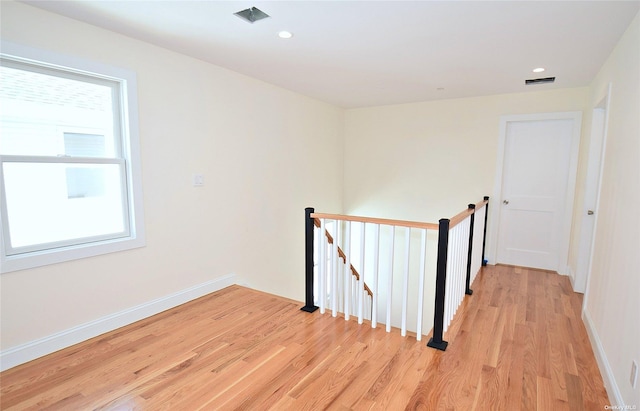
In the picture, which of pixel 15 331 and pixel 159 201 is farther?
pixel 159 201

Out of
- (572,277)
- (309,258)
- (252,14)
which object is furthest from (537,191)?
(252,14)

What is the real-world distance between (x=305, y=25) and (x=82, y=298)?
2.65 meters

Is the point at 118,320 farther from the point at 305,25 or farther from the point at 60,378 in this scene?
the point at 305,25

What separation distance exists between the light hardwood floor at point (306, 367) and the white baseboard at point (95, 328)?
0.20 ft

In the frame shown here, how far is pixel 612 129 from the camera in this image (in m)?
2.57

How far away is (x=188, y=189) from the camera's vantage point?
3.21m

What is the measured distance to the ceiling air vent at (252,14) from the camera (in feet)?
7.11

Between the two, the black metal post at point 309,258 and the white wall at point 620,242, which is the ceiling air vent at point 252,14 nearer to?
the black metal post at point 309,258

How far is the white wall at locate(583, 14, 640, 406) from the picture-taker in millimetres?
1753

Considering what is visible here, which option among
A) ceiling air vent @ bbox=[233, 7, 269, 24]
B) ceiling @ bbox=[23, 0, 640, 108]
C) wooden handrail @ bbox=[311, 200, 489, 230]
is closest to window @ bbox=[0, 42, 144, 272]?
ceiling @ bbox=[23, 0, 640, 108]

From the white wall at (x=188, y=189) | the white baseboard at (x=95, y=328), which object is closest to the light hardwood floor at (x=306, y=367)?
the white baseboard at (x=95, y=328)

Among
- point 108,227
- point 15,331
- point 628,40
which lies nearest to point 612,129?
point 628,40

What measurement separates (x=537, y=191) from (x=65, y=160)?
528 cm

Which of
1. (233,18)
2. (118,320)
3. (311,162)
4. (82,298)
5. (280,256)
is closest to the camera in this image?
(233,18)
